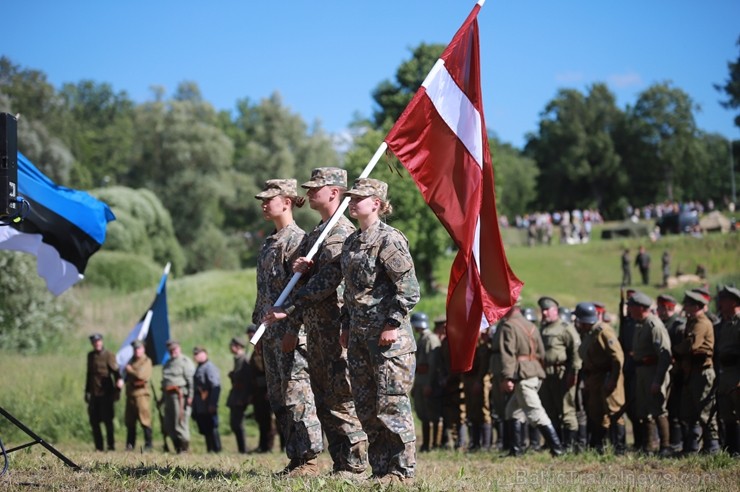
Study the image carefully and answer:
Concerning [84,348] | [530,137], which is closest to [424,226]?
[84,348]

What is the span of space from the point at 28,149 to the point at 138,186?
37.0ft

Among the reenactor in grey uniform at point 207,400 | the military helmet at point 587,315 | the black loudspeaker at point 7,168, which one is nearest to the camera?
the black loudspeaker at point 7,168

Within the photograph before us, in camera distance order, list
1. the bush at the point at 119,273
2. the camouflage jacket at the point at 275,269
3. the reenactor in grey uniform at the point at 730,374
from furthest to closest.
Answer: the bush at the point at 119,273, the reenactor in grey uniform at the point at 730,374, the camouflage jacket at the point at 275,269

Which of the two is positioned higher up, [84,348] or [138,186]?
[138,186]

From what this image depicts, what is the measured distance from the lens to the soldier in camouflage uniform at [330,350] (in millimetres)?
8039

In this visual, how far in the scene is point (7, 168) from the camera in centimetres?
777

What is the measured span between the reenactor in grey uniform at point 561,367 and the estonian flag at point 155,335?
7877 millimetres

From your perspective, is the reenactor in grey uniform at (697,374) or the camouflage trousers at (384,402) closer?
the camouflage trousers at (384,402)

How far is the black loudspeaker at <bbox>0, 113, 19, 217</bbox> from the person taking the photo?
25.3ft

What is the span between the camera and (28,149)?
5547 cm

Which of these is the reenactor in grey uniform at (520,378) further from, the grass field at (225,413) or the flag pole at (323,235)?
the flag pole at (323,235)

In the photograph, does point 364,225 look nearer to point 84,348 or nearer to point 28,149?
→ point 84,348

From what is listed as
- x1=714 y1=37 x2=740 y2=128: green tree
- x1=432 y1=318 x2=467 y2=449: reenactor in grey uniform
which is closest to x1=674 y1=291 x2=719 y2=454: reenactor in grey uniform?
x1=432 y1=318 x2=467 y2=449: reenactor in grey uniform

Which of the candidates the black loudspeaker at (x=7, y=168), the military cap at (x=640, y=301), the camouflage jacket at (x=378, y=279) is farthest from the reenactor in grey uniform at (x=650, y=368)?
the black loudspeaker at (x=7, y=168)
